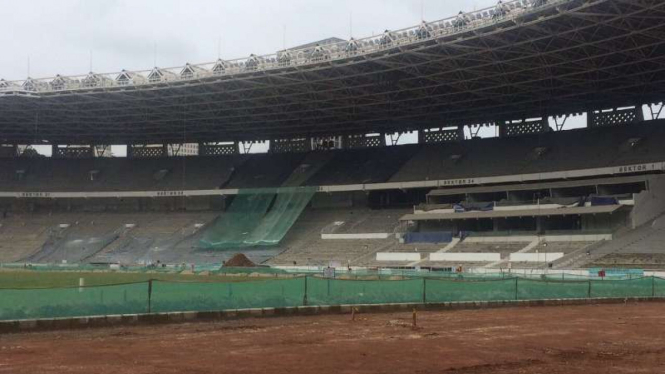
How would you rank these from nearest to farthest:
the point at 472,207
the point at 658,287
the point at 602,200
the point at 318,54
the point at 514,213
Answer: the point at 658,287 < the point at 602,200 < the point at 318,54 < the point at 514,213 < the point at 472,207

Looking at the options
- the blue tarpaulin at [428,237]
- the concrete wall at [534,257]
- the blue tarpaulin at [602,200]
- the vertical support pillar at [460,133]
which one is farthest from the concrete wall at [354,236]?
the blue tarpaulin at [602,200]

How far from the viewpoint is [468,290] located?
2414cm

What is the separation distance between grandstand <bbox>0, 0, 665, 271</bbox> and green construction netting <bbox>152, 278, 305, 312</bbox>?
23.0m

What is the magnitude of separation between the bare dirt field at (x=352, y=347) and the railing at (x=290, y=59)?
23.0 meters

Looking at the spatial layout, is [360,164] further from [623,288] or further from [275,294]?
[275,294]

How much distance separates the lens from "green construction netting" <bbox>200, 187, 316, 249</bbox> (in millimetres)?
65000

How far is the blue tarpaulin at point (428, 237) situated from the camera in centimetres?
5488

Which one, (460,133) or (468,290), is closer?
(468,290)

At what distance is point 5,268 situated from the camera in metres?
57.4

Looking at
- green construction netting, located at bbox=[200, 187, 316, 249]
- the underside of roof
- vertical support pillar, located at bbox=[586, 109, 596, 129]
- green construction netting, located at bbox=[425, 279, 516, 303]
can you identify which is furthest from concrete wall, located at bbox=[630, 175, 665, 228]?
green construction netting, located at bbox=[200, 187, 316, 249]

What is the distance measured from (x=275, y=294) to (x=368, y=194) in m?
48.9

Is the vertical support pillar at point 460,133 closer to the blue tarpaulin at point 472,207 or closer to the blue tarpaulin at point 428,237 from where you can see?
the blue tarpaulin at point 472,207

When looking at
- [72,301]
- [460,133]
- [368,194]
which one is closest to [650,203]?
[460,133]

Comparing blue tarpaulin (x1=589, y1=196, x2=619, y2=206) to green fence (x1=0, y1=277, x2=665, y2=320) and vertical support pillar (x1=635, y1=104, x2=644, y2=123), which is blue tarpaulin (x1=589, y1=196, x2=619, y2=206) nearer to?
vertical support pillar (x1=635, y1=104, x2=644, y2=123)
